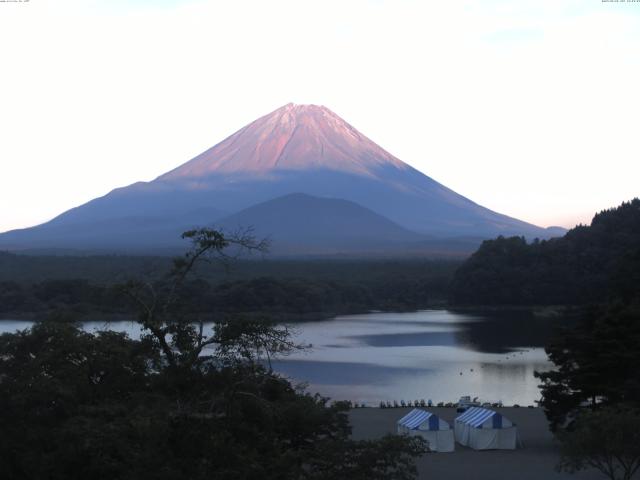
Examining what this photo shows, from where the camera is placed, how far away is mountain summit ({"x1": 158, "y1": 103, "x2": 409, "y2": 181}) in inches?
4557

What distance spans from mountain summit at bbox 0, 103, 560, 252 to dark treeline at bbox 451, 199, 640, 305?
59.9m

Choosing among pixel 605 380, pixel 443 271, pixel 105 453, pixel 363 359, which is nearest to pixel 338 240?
pixel 443 271

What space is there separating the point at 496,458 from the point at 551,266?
3340cm

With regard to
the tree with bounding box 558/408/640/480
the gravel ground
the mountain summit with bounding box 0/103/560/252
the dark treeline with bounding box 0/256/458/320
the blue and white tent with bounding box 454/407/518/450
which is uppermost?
the mountain summit with bounding box 0/103/560/252

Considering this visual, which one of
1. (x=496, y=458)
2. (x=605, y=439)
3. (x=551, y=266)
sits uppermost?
(x=551, y=266)

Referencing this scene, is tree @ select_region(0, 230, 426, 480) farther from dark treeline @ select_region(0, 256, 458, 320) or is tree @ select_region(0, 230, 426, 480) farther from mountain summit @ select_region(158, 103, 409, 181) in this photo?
mountain summit @ select_region(158, 103, 409, 181)

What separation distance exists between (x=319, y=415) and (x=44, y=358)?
7.13 feet

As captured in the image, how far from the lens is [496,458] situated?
41.1 feet

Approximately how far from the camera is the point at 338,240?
4183 inches

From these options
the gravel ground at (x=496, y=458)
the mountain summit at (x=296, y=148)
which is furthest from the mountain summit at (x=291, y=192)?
the gravel ground at (x=496, y=458)

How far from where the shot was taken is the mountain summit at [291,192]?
368 feet

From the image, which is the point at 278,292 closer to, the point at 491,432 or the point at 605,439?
the point at 491,432

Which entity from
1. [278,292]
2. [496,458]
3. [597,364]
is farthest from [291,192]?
[496,458]

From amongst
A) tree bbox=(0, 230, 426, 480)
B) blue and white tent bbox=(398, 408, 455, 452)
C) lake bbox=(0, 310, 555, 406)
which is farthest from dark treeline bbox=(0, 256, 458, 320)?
tree bbox=(0, 230, 426, 480)
